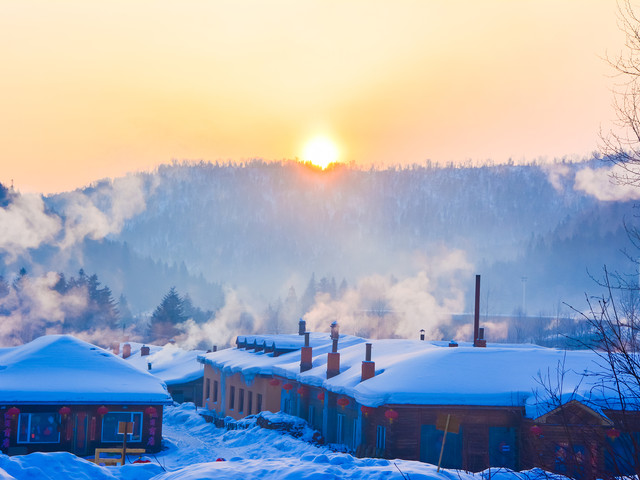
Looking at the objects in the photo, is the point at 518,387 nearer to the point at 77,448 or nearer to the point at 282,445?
the point at 282,445

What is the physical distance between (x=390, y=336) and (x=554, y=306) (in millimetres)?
59214

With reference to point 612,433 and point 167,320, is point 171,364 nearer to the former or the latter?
point 167,320

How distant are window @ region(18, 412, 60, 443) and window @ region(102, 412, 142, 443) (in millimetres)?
1813

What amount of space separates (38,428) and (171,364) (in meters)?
31.1

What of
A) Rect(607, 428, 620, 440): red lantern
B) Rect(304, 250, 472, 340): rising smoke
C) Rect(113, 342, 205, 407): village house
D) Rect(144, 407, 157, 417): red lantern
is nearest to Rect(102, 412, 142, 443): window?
Rect(144, 407, 157, 417): red lantern

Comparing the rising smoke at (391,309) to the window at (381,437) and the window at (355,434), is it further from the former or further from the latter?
the window at (381,437)

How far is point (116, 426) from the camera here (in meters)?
30.6

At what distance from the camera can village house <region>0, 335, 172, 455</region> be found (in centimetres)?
2906

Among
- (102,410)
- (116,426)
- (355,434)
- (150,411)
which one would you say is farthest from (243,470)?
(116,426)

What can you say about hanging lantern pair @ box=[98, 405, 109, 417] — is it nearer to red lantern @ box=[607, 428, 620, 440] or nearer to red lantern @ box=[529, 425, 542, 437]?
red lantern @ box=[529, 425, 542, 437]

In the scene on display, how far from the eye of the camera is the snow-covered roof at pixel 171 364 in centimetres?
5384

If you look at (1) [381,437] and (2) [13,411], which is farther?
(2) [13,411]

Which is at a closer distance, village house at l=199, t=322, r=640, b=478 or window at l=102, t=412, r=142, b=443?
village house at l=199, t=322, r=640, b=478

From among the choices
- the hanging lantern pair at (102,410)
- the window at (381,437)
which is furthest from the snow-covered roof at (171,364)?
the window at (381,437)
